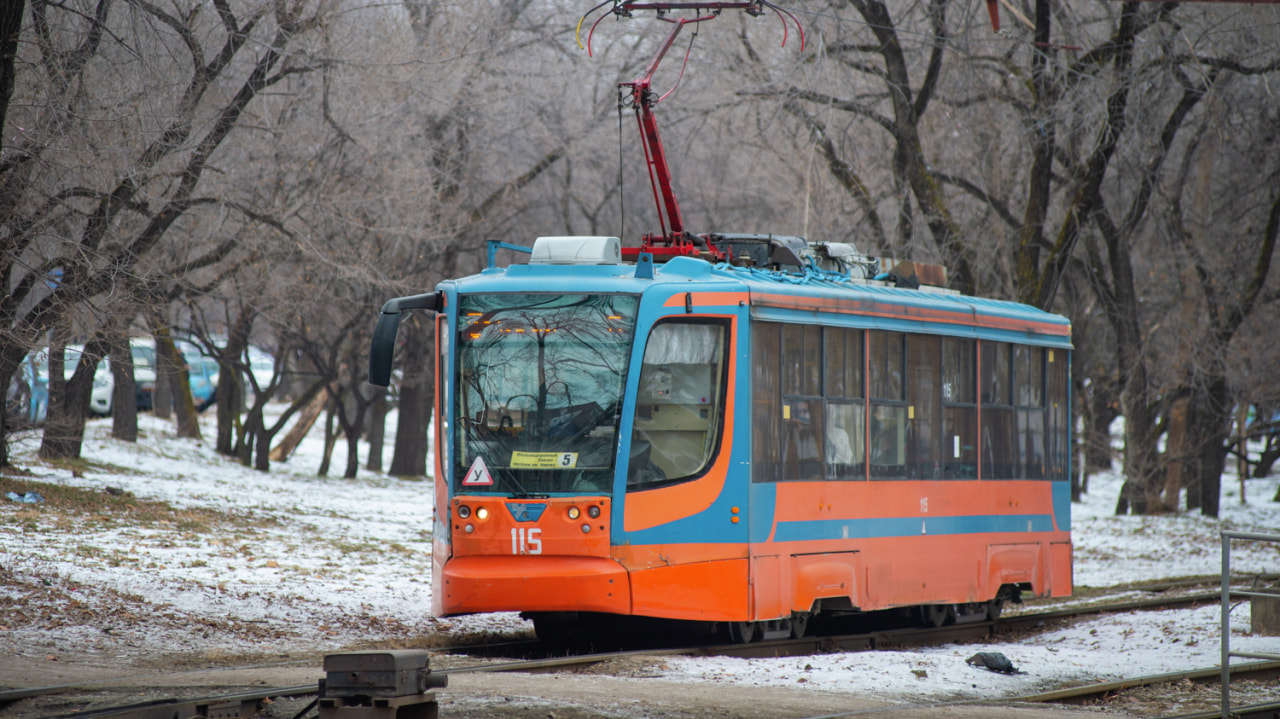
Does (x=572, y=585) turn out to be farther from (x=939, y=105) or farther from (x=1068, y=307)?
(x=1068, y=307)

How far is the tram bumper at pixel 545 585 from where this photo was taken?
9.63 metres

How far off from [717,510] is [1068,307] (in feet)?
65.9

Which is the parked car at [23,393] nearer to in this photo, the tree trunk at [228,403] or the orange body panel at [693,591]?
the tree trunk at [228,403]

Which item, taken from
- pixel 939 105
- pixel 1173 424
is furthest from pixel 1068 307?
pixel 939 105

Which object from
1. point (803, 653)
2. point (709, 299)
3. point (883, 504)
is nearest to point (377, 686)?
point (709, 299)

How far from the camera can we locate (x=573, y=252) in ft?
34.7

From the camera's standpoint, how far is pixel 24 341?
13.9 m

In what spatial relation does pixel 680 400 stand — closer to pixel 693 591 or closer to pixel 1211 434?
pixel 693 591

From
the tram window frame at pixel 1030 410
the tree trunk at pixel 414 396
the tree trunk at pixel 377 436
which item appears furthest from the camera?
the tree trunk at pixel 377 436

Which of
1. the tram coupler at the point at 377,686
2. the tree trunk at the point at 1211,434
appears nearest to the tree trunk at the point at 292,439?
the tree trunk at the point at 1211,434

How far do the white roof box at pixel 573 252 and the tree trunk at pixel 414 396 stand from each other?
17.7 meters

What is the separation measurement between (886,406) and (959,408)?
4.11ft

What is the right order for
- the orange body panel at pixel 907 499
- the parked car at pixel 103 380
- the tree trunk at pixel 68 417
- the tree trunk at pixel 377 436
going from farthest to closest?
1. the tree trunk at pixel 377 436
2. the tree trunk at pixel 68 417
3. the parked car at pixel 103 380
4. the orange body panel at pixel 907 499

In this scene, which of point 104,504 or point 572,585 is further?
point 104,504
